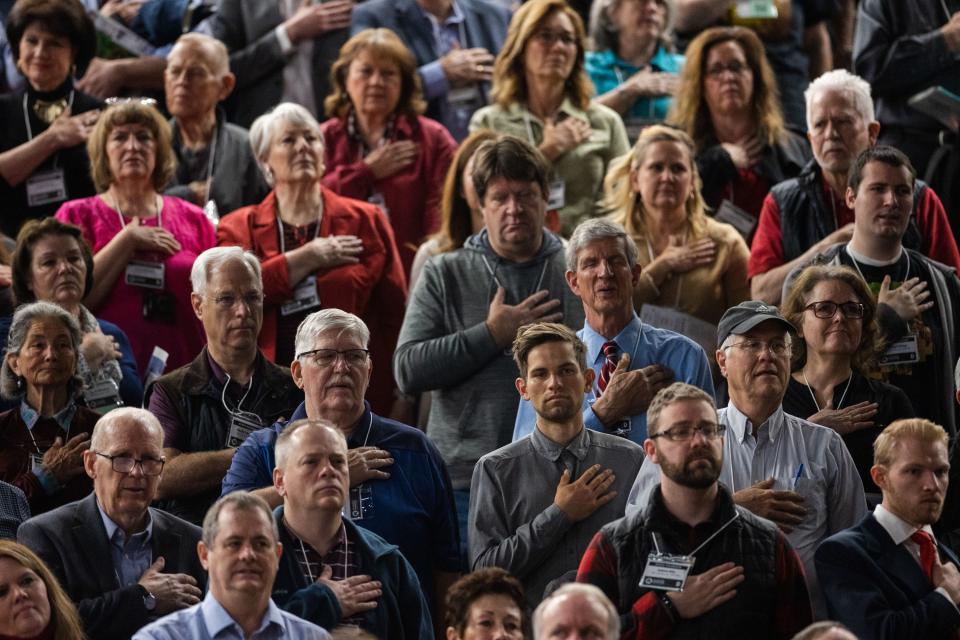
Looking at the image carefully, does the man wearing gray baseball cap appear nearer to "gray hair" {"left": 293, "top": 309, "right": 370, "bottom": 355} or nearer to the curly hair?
the curly hair

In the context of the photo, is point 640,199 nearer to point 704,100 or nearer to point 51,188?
point 704,100

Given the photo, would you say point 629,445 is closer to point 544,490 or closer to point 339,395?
point 544,490

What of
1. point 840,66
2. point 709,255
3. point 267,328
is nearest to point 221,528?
point 267,328

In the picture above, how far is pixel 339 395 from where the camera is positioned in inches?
235

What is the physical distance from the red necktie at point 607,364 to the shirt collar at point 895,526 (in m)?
1.09

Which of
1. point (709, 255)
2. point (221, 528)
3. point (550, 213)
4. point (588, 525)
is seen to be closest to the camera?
point (221, 528)

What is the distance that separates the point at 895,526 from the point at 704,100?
3081 millimetres

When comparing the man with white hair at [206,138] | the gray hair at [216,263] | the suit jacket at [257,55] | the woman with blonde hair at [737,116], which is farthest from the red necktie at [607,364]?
the suit jacket at [257,55]

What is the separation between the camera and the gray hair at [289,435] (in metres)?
5.53

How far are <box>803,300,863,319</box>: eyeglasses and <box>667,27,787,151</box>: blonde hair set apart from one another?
1924 mm

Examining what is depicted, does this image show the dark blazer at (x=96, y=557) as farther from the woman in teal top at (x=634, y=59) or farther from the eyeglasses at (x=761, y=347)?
the woman in teal top at (x=634, y=59)

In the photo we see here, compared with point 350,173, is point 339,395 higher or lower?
lower

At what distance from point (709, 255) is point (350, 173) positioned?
5.66 feet

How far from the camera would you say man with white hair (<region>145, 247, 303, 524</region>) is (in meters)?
6.22
